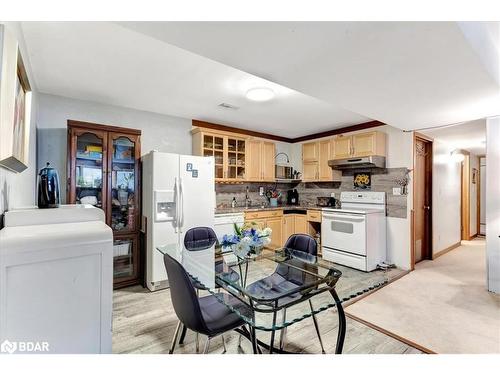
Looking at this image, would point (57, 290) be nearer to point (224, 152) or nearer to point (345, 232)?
point (224, 152)

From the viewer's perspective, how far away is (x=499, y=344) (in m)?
2.04

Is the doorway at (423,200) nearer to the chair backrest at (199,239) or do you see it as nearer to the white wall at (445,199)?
the white wall at (445,199)

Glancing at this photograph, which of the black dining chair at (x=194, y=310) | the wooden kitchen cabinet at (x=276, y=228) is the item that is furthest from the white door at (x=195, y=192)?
the black dining chair at (x=194, y=310)

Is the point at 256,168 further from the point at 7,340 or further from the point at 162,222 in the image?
the point at 7,340

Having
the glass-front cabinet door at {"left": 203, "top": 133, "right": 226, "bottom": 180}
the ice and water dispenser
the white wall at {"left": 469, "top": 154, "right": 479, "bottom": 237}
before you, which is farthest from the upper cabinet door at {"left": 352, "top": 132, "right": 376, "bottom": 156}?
the white wall at {"left": 469, "top": 154, "right": 479, "bottom": 237}

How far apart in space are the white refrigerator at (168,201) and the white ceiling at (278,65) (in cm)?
83

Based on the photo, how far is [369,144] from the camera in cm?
403

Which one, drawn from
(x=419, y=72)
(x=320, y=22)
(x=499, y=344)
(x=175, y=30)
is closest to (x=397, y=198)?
(x=499, y=344)

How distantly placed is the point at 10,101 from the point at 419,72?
249 centimetres

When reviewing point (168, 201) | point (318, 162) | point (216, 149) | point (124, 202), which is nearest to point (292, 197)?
point (318, 162)

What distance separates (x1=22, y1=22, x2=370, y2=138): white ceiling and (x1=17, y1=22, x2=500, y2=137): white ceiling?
1 centimetres

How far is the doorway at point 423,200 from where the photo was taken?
4.17 metres

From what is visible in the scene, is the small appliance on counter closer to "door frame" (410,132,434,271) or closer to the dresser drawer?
the dresser drawer

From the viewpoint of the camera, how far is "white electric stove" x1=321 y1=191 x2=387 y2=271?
3717 millimetres
